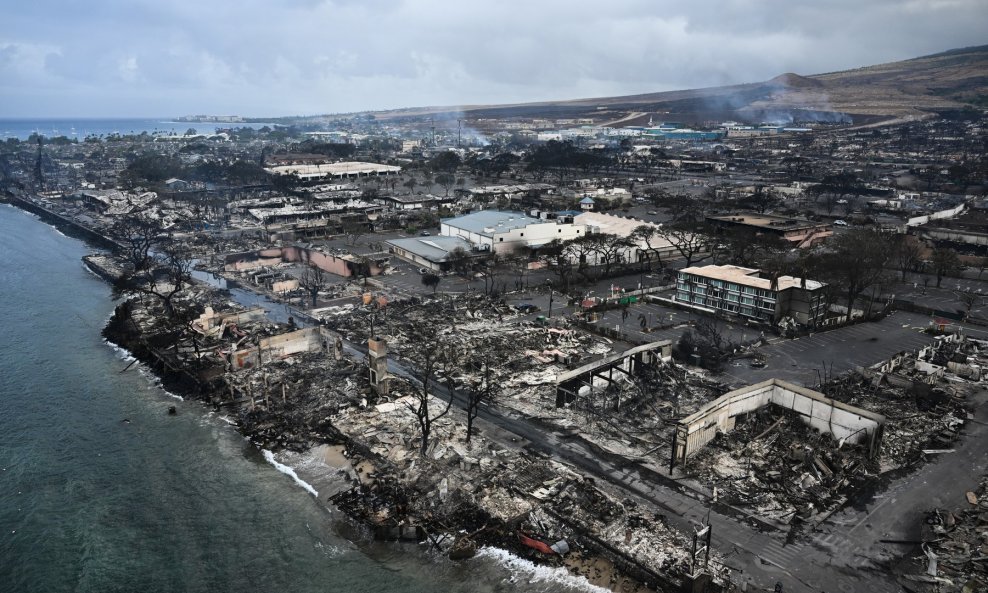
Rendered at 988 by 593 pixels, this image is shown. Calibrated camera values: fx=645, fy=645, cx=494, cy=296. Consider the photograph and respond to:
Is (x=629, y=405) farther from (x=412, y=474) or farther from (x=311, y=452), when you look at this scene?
(x=311, y=452)

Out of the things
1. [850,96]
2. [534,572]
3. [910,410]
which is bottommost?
[534,572]

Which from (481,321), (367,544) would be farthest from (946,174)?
(367,544)

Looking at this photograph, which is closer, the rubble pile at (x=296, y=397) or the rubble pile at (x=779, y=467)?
the rubble pile at (x=779, y=467)

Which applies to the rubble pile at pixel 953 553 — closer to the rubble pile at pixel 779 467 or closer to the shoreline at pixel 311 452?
the rubble pile at pixel 779 467

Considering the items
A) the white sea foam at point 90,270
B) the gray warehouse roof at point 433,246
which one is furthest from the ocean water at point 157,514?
the gray warehouse roof at point 433,246

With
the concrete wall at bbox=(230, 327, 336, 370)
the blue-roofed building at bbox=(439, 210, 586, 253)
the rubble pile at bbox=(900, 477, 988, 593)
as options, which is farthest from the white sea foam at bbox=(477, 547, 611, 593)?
the blue-roofed building at bbox=(439, 210, 586, 253)

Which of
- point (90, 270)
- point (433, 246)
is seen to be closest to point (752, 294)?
point (433, 246)
